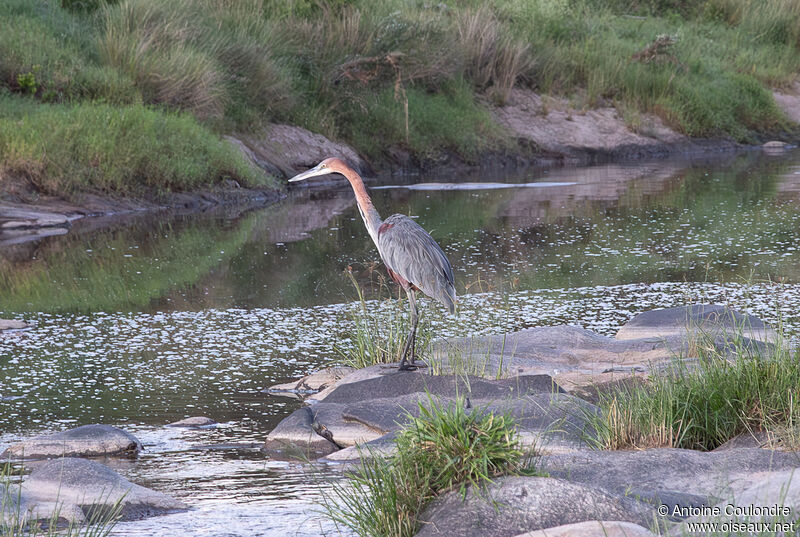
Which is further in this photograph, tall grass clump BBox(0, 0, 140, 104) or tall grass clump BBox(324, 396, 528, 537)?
tall grass clump BBox(0, 0, 140, 104)

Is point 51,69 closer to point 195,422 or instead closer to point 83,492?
point 195,422

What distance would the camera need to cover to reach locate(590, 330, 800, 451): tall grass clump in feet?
18.3

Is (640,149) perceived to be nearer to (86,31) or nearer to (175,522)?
(86,31)

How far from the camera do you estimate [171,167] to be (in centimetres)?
1733

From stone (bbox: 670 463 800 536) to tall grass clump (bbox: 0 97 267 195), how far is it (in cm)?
1351

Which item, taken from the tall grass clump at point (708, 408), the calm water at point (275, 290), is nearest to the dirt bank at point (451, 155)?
the calm water at point (275, 290)

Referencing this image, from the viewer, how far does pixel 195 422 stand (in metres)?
7.03

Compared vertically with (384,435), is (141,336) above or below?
below

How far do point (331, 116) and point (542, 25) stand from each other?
8.73m

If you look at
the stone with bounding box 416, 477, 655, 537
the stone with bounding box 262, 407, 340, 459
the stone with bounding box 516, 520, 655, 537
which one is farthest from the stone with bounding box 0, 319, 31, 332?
the stone with bounding box 516, 520, 655, 537

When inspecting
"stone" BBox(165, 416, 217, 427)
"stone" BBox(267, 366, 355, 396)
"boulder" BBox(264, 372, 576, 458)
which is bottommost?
"stone" BBox(267, 366, 355, 396)

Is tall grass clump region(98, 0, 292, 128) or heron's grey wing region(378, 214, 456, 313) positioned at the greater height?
heron's grey wing region(378, 214, 456, 313)

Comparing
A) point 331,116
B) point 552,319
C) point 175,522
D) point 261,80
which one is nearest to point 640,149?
point 331,116

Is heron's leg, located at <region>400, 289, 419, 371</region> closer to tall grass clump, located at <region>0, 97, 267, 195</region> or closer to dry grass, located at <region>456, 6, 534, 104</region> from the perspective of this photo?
tall grass clump, located at <region>0, 97, 267, 195</region>
